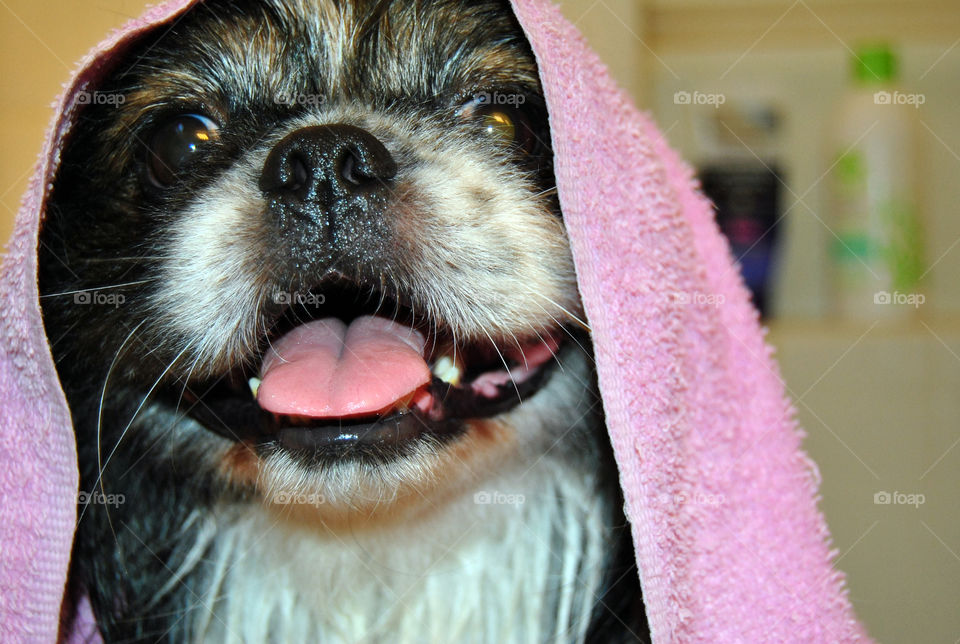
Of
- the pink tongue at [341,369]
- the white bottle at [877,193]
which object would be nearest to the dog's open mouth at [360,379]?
the pink tongue at [341,369]

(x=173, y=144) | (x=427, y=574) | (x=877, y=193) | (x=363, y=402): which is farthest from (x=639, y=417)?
(x=877, y=193)

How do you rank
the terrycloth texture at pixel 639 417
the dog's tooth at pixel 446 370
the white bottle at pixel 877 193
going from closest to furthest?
the terrycloth texture at pixel 639 417, the dog's tooth at pixel 446 370, the white bottle at pixel 877 193

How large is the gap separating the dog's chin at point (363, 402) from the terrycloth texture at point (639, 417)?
14 cm

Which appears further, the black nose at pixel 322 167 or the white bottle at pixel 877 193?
the white bottle at pixel 877 193

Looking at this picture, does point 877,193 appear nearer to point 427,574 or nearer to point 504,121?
point 504,121

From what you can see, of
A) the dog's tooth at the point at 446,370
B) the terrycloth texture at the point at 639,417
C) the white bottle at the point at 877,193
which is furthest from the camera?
the white bottle at the point at 877,193

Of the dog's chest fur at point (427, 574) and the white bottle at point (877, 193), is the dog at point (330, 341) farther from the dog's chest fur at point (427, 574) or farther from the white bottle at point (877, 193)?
the white bottle at point (877, 193)

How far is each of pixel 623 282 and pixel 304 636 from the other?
1.72 feet

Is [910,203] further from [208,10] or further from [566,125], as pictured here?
[208,10]

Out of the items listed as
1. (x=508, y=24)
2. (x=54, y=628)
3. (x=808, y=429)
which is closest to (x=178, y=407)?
(x=54, y=628)

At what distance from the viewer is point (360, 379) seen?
2.15 feet

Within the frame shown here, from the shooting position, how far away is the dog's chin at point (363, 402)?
2.19 ft

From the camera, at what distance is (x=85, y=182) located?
812mm

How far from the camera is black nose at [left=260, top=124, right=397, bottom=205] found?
64cm
